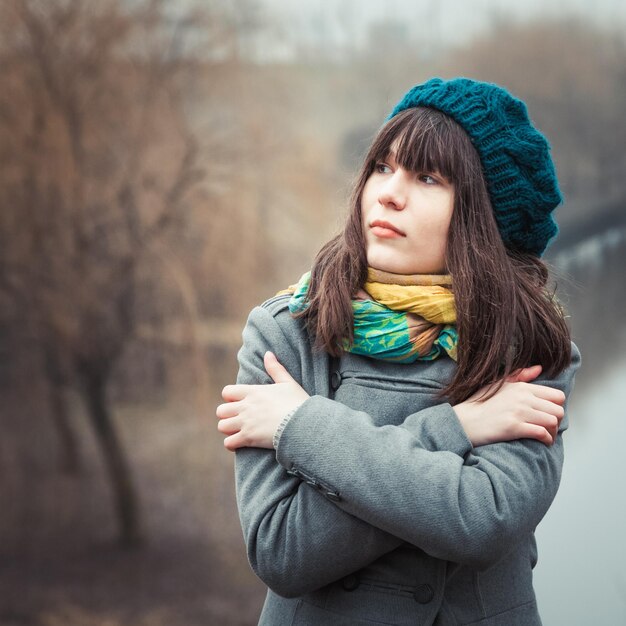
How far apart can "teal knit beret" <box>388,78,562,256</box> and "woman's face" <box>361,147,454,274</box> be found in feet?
0.30

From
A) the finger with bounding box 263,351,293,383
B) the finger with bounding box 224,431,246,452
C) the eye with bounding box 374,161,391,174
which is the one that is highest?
the eye with bounding box 374,161,391,174

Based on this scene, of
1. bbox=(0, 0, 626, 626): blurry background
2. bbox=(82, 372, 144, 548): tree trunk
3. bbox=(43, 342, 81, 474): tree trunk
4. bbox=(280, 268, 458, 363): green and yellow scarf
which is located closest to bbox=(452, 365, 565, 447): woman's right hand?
bbox=(280, 268, 458, 363): green and yellow scarf

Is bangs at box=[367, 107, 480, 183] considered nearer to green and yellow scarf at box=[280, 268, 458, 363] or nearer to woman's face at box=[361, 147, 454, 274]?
woman's face at box=[361, 147, 454, 274]

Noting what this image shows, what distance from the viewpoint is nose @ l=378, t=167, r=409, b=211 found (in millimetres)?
1284

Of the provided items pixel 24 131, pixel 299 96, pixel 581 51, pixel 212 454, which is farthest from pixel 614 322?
pixel 24 131

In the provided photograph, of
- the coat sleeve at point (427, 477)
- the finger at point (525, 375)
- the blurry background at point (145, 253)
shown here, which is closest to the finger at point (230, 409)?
the coat sleeve at point (427, 477)

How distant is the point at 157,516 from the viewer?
162 inches

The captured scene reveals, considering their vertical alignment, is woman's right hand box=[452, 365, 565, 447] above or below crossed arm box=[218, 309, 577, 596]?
above

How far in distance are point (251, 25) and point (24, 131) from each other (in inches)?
53.2

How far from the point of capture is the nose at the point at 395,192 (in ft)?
4.21

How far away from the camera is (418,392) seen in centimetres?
129

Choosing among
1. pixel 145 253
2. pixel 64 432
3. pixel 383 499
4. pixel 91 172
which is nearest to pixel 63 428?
pixel 64 432

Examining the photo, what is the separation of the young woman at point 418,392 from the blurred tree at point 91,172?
9.34 feet

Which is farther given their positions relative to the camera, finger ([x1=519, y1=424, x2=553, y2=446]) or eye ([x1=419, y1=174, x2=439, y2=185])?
eye ([x1=419, y1=174, x2=439, y2=185])
